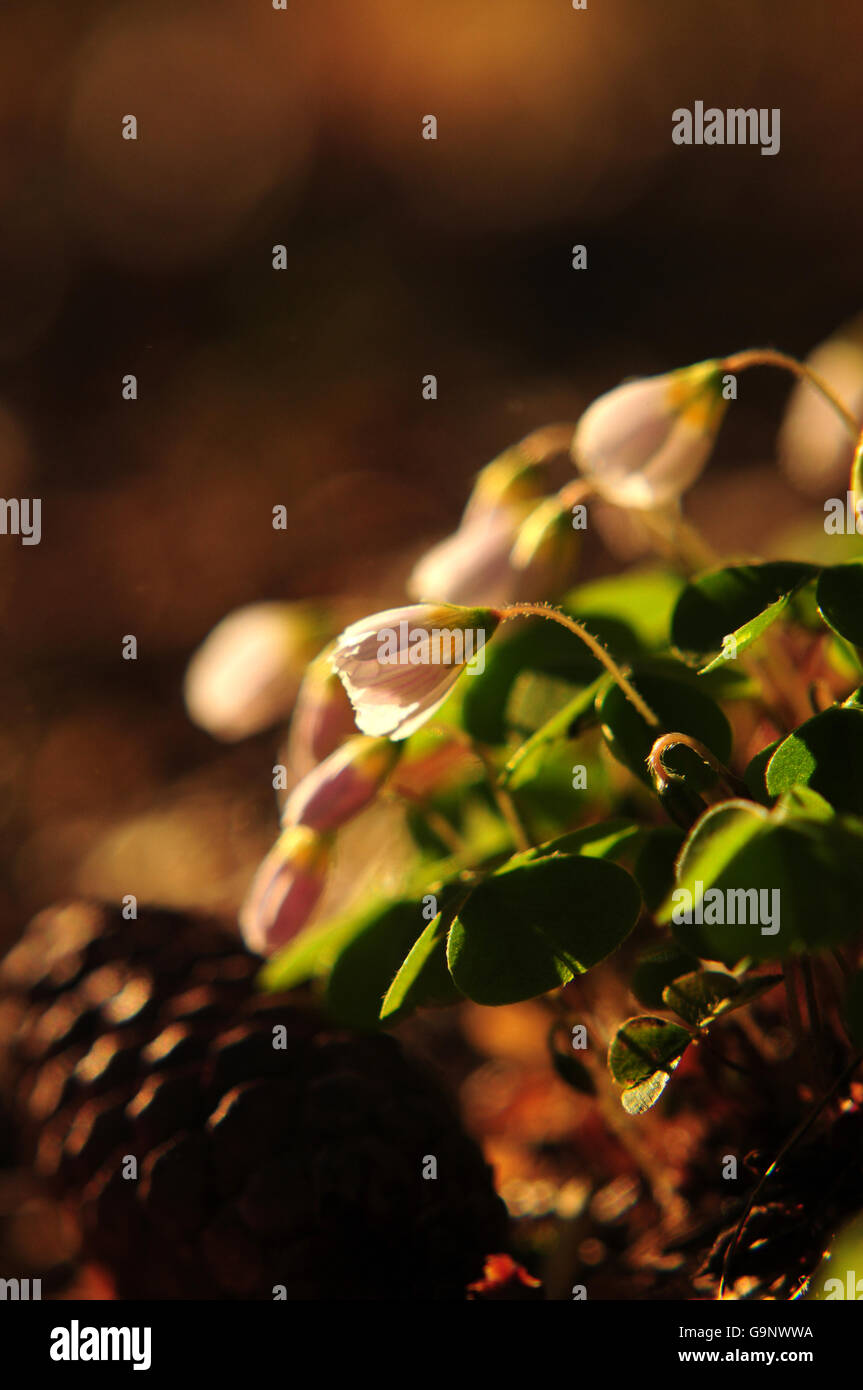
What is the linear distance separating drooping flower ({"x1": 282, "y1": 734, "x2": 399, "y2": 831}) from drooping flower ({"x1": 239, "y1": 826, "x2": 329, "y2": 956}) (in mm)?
43

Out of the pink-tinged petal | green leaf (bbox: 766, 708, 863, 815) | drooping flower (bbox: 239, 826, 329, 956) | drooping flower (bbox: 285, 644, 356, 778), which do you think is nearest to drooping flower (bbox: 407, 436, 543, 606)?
the pink-tinged petal

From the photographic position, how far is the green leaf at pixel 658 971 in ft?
2.32

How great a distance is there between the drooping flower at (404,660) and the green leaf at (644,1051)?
0.73 ft

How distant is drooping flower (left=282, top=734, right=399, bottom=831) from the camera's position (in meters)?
0.83

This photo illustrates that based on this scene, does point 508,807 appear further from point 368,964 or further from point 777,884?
point 777,884

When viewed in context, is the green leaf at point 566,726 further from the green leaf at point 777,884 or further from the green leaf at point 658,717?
the green leaf at point 777,884

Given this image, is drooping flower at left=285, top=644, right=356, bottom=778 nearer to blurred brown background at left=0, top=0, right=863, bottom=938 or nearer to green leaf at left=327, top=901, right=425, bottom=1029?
green leaf at left=327, top=901, right=425, bottom=1029

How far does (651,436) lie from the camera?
3.10ft

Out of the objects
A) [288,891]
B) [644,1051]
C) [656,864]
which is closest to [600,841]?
[656,864]

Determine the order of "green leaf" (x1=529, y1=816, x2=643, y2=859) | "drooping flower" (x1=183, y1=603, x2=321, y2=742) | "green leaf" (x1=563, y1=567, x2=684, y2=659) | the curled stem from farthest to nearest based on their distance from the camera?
1. "drooping flower" (x1=183, y1=603, x2=321, y2=742)
2. "green leaf" (x1=563, y1=567, x2=684, y2=659)
3. "green leaf" (x1=529, y1=816, x2=643, y2=859)
4. the curled stem

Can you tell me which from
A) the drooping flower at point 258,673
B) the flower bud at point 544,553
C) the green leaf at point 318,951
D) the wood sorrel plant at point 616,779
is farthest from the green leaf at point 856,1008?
the drooping flower at point 258,673

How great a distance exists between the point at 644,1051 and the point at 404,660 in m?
0.28

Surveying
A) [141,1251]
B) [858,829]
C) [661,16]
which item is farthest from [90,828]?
[661,16]

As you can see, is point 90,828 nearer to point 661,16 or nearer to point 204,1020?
point 204,1020
